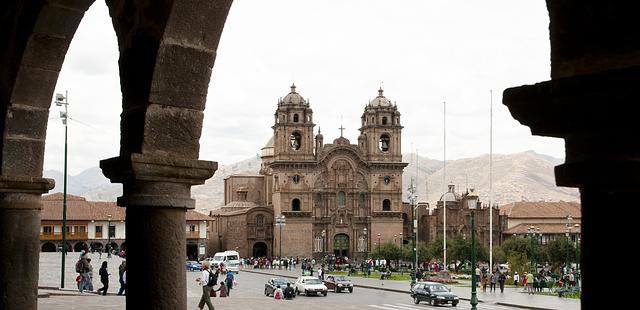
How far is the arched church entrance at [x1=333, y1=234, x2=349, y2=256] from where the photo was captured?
76.5m

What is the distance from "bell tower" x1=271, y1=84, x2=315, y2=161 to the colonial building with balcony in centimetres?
1068

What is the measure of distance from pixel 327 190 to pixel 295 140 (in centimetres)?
533

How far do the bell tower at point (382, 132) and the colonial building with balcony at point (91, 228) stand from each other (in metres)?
16.8

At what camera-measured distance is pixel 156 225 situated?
4.28 m

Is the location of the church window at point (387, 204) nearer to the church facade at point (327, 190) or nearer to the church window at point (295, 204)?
the church facade at point (327, 190)

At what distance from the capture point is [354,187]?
7681 cm

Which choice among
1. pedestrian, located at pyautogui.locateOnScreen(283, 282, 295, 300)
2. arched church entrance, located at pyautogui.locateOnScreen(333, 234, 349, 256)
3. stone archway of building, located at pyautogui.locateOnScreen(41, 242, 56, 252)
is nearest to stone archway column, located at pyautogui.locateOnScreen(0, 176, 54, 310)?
pedestrian, located at pyautogui.locateOnScreen(283, 282, 295, 300)

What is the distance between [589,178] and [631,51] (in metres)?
0.36

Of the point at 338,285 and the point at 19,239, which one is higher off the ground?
the point at 19,239

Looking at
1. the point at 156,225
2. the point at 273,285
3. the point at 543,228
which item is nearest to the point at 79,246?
the point at 543,228

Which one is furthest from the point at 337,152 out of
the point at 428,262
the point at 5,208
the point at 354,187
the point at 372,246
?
the point at 5,208

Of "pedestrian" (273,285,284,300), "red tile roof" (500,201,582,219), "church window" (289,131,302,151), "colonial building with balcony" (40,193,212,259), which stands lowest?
"pedestrian" (273,285,284,300)

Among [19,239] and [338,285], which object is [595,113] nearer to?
Answer: [19,239]

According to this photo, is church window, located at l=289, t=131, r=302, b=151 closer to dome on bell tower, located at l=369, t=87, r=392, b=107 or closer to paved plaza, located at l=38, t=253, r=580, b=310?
dome on bell tower, located at l=369, t=87, r=392, b=107
